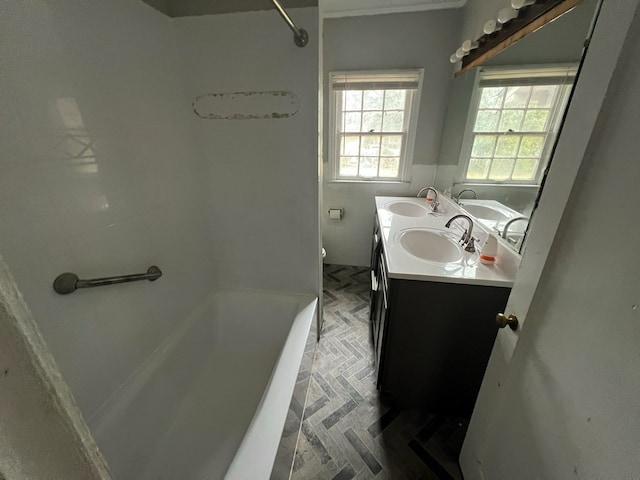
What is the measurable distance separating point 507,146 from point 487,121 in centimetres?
35

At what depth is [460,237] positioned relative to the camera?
1.58 metres

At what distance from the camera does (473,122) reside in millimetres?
1781

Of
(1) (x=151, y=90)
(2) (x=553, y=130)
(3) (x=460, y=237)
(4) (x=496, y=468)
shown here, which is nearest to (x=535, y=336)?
(4) (x=496, y=468)

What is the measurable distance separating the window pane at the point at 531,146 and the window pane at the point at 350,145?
158 centimetres

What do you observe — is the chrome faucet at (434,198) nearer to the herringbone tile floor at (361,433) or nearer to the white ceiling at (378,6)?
the herringbone tile floor at (361,433)

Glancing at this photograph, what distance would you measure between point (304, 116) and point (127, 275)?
1.13 meters

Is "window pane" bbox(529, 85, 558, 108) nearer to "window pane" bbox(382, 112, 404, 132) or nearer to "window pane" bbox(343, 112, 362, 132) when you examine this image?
"window pane" bbox(382, 112, 404, 132)

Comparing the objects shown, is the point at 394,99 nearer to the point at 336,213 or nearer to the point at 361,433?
the point at 336,213

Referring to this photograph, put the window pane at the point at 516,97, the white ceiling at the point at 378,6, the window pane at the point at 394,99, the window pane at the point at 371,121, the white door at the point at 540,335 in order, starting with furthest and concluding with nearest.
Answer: the window pane at the point at 371,121, the window pane at the point at 394,99, the white ceiling at the point at 378,6, the window pane at the point at 516,97, the white door at the point at 540,335

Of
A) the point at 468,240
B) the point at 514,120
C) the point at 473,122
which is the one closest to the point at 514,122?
the point at 514,120

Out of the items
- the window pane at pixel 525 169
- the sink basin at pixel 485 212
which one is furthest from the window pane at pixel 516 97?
the sink basin at pixel 485 212

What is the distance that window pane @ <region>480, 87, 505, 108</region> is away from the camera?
150cm

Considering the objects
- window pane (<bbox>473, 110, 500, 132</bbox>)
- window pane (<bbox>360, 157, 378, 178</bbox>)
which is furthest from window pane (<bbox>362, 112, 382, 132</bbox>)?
window pane (<bbox>473, 110, 500, 132</bbox>)

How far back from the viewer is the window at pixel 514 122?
1.04m
